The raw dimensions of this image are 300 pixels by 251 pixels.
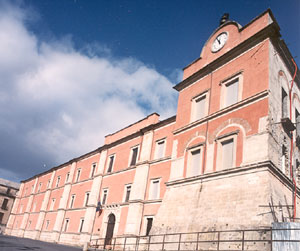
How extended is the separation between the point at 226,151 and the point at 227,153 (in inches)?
5.5

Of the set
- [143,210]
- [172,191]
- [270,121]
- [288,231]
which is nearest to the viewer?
[288,231]

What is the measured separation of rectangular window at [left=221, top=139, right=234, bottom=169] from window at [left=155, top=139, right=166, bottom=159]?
26.9ft

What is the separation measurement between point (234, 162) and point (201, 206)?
275 cm

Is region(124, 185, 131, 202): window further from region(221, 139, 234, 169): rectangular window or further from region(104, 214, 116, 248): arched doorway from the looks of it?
region(221, 139, 234, 169): rectangular window

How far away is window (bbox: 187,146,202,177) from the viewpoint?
1638cm

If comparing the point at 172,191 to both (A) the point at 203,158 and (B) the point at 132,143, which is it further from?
(B) the point at 132,143

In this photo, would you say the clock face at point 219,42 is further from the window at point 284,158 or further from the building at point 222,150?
the window at point 284,158

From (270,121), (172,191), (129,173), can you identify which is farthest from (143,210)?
(270,121)

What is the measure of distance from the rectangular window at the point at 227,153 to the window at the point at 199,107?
117 inches

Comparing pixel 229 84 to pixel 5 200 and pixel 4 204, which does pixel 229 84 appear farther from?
pixel 5 200

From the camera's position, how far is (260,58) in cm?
1516

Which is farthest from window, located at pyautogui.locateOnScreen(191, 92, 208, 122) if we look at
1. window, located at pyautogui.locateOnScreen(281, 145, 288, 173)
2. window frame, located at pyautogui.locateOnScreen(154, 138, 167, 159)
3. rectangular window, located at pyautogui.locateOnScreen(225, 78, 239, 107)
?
window frame, located at pyautogui.locateOnScreen(154, 138, 167, 159)

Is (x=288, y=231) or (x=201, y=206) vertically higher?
(x=201, y=206)

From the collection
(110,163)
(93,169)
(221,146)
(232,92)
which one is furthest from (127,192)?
(232,92)
